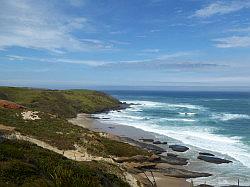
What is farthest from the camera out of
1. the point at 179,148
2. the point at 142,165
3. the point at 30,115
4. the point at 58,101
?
the point at 58,101

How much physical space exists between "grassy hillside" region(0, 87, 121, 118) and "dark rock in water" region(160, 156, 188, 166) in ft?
121

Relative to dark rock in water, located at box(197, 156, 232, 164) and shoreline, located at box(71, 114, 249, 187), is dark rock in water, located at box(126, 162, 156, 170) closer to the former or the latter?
shoreline, located at box(71, 114, 249, 187)

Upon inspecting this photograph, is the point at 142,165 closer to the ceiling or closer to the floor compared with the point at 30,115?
closer to the floor

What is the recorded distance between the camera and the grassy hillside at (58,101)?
87.9m

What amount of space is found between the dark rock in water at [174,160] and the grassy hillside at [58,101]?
121 feet

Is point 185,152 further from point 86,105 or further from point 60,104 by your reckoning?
point 86,105

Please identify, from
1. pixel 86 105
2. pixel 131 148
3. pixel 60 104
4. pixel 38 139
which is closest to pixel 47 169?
pixel 38 139

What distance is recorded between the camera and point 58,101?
9731 cm

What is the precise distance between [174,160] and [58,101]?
5926 centimetres

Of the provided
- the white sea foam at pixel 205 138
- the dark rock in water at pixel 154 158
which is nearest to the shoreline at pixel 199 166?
the white sea foam at pixel 205 138

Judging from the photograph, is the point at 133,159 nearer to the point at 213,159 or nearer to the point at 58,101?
the point at 213,159

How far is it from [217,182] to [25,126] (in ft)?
70.0

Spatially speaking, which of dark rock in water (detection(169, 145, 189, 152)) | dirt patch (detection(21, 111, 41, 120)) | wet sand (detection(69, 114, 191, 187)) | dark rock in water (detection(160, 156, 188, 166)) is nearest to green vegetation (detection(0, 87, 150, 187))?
dirt patch (detection(21, 111, 41, 120))

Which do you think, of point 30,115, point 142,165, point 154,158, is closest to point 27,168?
point 142,165
